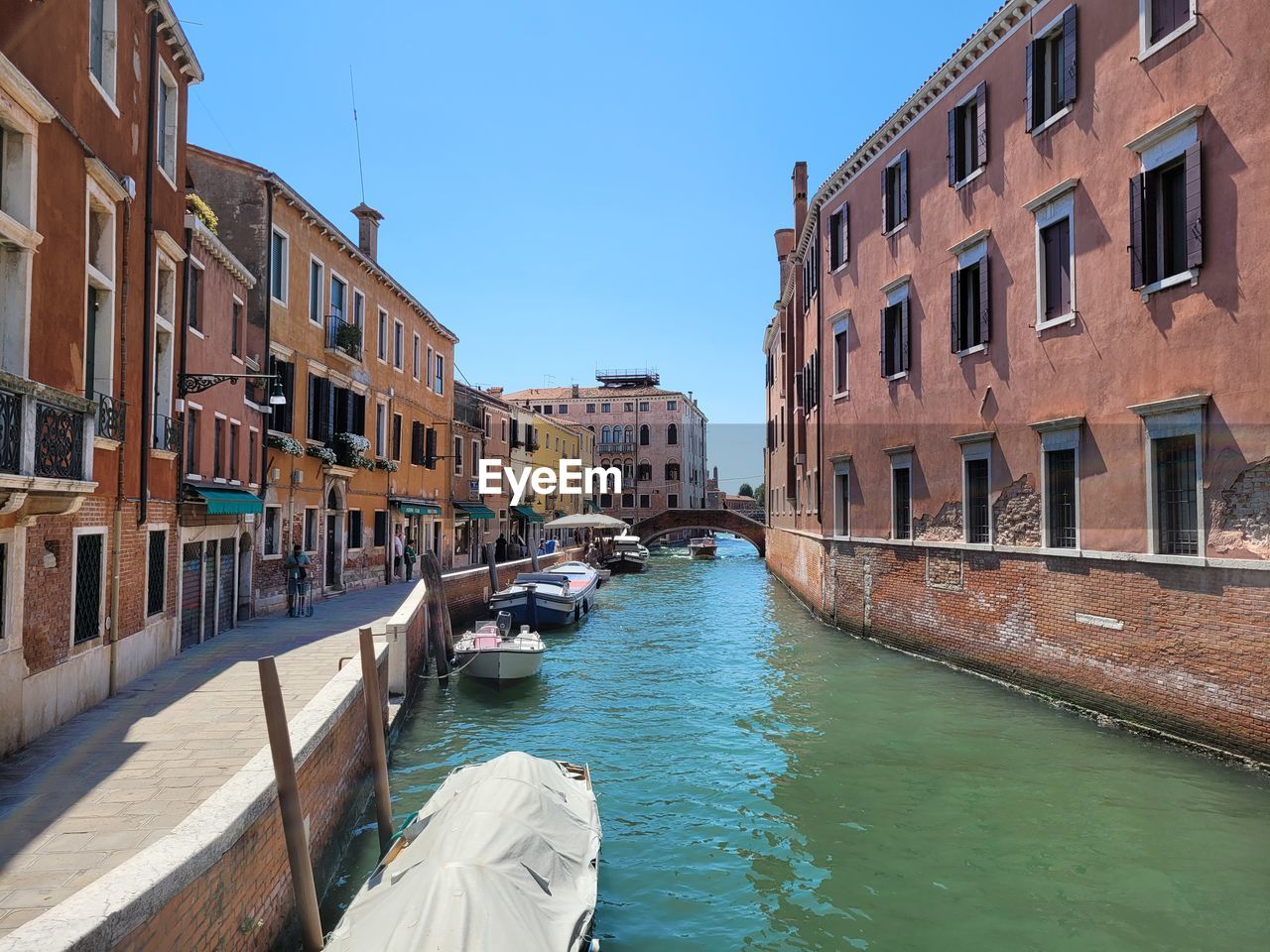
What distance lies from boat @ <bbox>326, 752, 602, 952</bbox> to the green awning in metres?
7.05

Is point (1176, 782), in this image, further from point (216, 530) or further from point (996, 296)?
point (216, 530)

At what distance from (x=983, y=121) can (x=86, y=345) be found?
487 inches

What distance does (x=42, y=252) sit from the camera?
23.7 ft

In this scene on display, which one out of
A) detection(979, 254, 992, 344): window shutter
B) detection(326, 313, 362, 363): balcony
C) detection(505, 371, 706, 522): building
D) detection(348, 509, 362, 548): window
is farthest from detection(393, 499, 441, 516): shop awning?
detection(505, 371, 706, 522): building

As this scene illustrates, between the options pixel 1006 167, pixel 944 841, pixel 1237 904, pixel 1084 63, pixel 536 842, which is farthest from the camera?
pixel 1006 167

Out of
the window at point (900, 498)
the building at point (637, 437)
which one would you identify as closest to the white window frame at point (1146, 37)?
the window at point (900, 498)

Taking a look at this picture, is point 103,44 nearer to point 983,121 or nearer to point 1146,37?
point 1146,37

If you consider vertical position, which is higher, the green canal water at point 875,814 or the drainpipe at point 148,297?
the drainpipe at point 148,297

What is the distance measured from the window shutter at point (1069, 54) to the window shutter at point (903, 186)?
4.34 metres

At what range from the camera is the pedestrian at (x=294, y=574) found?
15.7 metres

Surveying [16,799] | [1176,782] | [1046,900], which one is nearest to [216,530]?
[16,799]

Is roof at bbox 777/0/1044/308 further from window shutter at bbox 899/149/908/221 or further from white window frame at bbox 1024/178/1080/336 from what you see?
white window frame at bbox 1024/178/1080/336

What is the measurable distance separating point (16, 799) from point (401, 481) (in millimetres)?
18796

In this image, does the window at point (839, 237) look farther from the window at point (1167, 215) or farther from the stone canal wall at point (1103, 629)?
the window at point (1167, 215)
